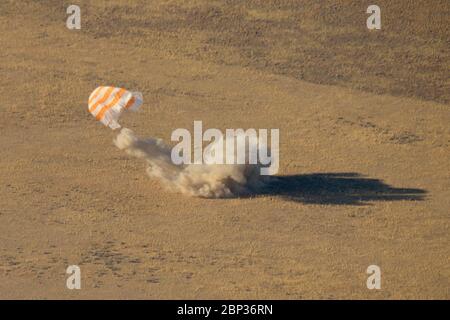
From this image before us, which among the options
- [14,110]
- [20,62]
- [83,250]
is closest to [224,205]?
[83,250]

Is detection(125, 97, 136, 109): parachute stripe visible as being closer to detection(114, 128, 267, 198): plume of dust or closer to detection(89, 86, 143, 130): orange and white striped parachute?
detection(89, 86, 143, 130): orange and white striped parachute

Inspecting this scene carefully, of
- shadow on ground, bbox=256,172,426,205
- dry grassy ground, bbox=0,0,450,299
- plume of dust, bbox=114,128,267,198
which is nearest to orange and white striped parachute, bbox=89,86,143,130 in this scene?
plume of dust, bbox=114,128,267,198

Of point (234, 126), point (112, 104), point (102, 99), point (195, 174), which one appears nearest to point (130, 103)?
point (112, 104)

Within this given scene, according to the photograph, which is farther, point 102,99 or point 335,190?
point 335,190

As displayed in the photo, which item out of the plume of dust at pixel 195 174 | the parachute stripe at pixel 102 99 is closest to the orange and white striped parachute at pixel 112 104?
the parachute stripe at pixel 102 99

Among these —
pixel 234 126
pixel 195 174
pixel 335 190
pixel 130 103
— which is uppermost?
pixel 234 126

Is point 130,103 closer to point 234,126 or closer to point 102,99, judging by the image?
point 102,99

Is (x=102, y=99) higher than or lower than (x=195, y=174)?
higher
